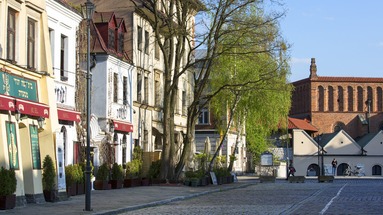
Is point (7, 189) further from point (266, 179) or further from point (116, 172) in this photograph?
point (266, 179)

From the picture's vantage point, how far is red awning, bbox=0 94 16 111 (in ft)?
78.4

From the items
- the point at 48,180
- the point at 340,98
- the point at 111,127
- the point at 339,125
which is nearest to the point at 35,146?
the point at 48,180

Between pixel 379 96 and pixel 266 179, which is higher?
pixel 379 96

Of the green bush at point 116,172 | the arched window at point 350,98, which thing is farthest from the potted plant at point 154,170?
the arched window at point 350,98

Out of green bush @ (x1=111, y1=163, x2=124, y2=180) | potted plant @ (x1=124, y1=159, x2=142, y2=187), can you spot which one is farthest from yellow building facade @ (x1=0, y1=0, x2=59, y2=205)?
potted plant @ (x1=124, y1=159, x2=142, y2=187)

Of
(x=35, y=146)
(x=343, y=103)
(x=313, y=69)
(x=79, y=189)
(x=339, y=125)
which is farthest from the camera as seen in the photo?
(x=313, y=69)

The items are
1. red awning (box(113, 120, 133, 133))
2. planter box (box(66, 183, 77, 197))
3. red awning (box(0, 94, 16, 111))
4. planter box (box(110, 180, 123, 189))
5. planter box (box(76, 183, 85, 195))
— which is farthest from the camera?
→ red awning (box(113, 120, 133, 133))

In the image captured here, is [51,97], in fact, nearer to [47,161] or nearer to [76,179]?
[47,161]

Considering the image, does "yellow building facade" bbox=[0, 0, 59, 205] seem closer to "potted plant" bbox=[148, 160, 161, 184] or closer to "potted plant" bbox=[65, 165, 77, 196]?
"potted plant" bbox=[65, 165, 77, 196]

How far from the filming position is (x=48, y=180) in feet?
90.5

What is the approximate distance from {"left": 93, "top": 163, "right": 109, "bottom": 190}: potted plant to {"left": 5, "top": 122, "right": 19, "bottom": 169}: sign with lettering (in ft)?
43.0

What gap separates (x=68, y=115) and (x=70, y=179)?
280cm

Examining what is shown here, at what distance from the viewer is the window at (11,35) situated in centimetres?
2528

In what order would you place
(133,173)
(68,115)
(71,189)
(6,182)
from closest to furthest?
1. (6,182)
2. (71,189)
3. (68,115)
4. (133,173)
